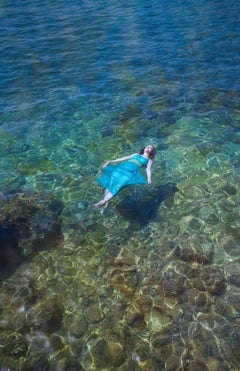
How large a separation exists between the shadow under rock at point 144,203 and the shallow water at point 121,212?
0.05 metres

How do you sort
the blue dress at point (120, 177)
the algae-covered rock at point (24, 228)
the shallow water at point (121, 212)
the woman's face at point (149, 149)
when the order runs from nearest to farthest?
the shallow water at point (121, 212) → the algae-covered rock at point (24, 228) → the blue dress at point (120, 177) → the woman's face at point (149, 149)

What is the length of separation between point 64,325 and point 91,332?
0.74 meters

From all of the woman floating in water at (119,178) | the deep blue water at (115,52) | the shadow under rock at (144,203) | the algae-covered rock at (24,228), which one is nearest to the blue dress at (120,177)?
the woman floating in water at (119,178)

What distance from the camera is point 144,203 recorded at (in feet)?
37.2

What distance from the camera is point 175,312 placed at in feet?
26.6

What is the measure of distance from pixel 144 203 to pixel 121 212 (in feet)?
3.26

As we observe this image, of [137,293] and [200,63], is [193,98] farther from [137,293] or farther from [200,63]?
[137,293]

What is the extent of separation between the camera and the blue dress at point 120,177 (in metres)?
9.67

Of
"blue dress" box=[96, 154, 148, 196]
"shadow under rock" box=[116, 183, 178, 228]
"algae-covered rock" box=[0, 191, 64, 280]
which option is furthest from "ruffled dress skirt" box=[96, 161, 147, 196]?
"algae-covered rock" box=[0, 191, 64, 280]

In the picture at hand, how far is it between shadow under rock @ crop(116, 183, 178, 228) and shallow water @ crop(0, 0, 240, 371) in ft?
0.17

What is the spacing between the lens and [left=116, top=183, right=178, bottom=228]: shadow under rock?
1085 centimetres

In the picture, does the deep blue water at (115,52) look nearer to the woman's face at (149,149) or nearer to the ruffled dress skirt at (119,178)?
the woman's face at (149,149)

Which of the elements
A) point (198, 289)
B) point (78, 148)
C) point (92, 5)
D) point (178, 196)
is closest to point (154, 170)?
point (178, 196)

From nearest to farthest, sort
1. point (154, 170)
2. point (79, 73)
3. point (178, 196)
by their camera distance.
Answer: point (178, 196), point (154, 170), point (79, 73)
